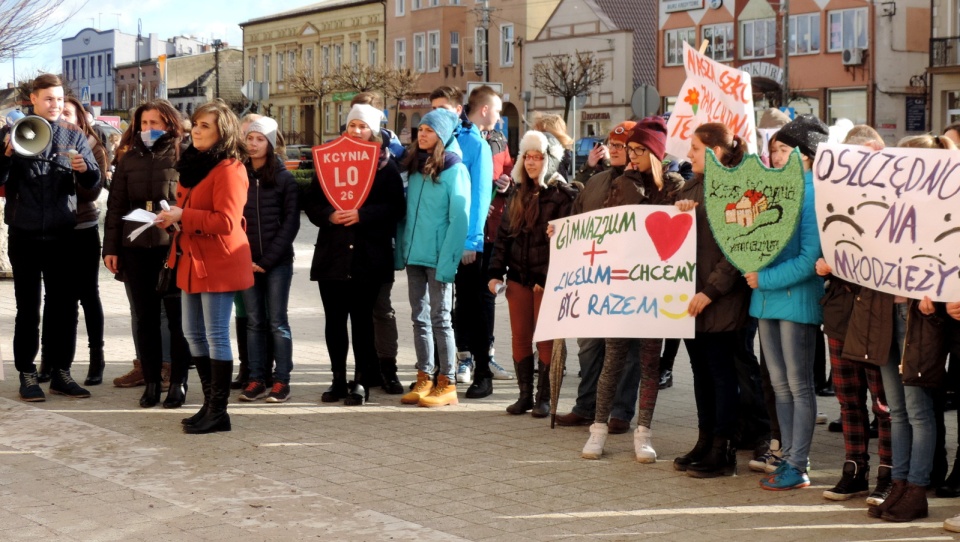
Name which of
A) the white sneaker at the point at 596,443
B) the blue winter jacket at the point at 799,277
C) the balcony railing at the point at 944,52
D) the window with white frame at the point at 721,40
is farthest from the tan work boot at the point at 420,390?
the window with white frame at the point at 721,40

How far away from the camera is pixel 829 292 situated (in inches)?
262

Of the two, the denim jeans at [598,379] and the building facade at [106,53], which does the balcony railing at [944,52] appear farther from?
the building facade at [106,53]

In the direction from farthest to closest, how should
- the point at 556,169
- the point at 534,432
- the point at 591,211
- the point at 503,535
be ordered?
the point at 556,169
the point at 534,432
the point at 591,211
the point at 503,535

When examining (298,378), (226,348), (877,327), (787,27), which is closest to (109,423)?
(226,348)

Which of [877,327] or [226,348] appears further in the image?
[226,348]

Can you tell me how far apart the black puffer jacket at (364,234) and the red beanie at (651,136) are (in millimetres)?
2331

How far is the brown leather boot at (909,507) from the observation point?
618 cm

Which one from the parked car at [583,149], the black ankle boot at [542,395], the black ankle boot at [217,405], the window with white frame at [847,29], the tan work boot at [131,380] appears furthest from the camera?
the window with white frame at [847,29]

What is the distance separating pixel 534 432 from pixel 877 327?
8.87 feet

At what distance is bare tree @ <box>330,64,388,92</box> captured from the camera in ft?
215

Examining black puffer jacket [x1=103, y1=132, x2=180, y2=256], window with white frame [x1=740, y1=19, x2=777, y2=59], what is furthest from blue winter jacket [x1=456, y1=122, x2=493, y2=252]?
window with white frame [x1=740, y1=19, x2=777, y2=59]

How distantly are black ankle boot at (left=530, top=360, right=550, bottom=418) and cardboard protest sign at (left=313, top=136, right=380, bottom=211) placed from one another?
1.73 metres

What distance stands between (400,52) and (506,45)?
8.88m

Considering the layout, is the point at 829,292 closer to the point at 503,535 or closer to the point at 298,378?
the point at 503,535
